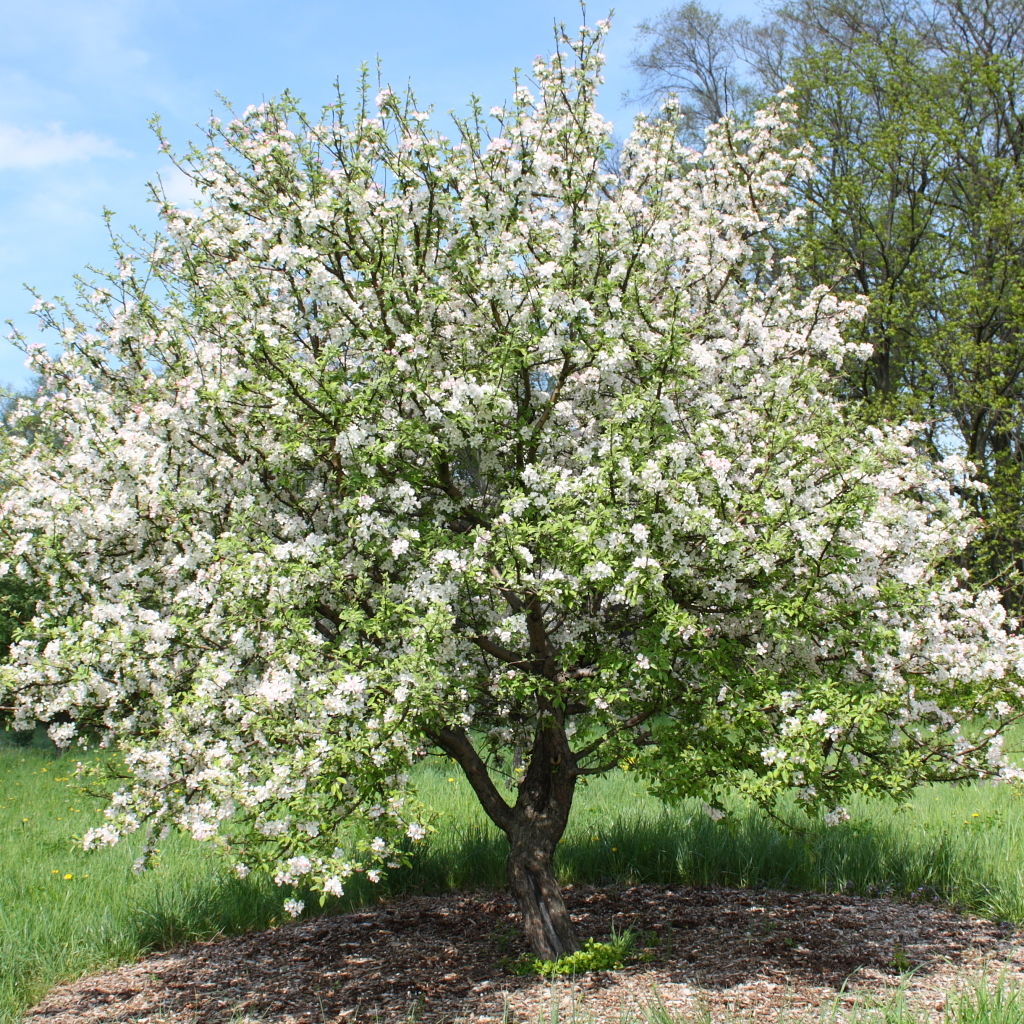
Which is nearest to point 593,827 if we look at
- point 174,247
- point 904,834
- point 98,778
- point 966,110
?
point 904,834

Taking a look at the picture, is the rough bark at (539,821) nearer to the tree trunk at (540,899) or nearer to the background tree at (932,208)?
the tree trunk at (540,899)

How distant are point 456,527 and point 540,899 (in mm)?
2681

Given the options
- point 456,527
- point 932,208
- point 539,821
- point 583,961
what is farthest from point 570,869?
point 932,208

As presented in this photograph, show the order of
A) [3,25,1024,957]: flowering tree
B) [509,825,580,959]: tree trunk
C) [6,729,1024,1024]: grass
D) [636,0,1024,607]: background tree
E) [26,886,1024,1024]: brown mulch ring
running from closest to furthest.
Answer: [3,25,1024,957]: flowering tree
[26,886,1024,1024]: brown mulch ring
[509,825,580,959]: tree trunk
[6,729,1024,1024]: grass
[636,0,1024,607]: background tree

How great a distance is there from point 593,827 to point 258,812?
535cm

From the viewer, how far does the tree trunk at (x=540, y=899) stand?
22.2 ft

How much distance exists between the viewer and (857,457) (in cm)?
587

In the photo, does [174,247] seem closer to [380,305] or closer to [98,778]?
[380,305]

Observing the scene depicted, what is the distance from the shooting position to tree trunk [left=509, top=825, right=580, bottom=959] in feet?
22.2

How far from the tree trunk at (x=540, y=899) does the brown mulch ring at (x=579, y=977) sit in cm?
31

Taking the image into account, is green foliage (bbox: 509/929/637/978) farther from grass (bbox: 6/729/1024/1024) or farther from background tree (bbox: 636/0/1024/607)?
background tree (bbox: 636/0/1024/607)

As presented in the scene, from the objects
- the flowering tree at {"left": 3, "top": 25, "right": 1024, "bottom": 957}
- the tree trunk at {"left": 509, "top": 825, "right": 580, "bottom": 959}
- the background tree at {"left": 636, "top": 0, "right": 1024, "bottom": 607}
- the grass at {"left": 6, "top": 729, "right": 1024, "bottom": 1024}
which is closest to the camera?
the flowering tree at {"left": 3, "top": 25, "right": 1024, "bottom": 957}

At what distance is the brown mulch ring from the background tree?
1413 cm

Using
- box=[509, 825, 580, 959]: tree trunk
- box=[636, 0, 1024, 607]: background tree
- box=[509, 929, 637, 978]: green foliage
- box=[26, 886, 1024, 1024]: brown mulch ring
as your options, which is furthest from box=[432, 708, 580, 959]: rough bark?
box=[636, 0, 1024, 607]: background tree
